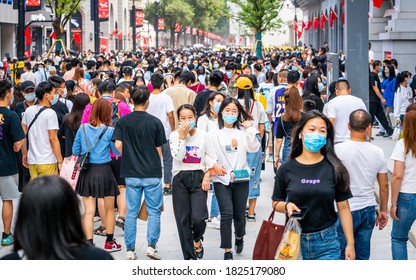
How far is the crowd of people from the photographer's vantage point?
587 cm

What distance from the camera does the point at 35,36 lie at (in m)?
61.7

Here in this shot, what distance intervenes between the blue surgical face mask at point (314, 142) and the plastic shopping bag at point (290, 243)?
0.53 meters

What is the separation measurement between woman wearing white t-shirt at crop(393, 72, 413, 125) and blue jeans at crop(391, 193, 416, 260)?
9.66 meters

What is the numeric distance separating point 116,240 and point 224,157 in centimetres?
210

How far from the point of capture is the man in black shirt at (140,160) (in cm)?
858

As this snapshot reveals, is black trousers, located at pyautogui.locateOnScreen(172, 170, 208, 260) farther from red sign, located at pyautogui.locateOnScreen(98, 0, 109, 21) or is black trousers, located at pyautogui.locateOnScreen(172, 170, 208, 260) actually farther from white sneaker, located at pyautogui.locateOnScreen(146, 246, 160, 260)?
red sign, located at pyautogui.locateOnScreen(98, 0, 109, 21)

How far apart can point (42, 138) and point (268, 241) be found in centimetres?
476

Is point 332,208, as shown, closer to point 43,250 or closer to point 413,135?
point 413,135

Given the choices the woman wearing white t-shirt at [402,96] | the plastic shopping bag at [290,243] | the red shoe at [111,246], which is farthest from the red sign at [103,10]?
the plastic shopping bag at [290,243]

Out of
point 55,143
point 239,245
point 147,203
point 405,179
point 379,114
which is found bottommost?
point 239,245

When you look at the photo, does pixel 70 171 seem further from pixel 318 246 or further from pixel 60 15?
pixel 60 15

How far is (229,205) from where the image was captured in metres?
8.41

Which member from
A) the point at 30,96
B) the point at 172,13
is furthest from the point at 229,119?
the point at 172,13

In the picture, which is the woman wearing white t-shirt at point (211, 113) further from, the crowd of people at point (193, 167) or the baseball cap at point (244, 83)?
the baseball cap at point (244, 83)
